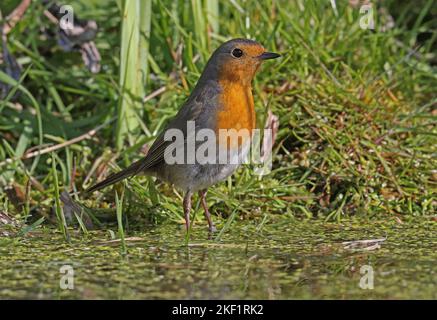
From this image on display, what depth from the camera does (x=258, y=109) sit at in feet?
16.4

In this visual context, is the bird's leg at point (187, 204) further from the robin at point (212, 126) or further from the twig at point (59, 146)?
the twig at point (59, 146)

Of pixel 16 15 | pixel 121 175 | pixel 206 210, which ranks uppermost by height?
pixel 16 15

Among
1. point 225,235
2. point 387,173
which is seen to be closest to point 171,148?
point 225,235

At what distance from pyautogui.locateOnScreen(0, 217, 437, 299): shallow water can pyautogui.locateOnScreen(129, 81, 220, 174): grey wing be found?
1.12 ft

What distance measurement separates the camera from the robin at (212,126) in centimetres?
418

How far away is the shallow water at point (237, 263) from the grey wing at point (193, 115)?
13.4 inches

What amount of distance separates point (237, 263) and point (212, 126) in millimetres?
855

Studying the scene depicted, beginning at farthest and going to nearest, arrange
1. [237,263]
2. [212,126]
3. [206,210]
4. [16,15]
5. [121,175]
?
[16,15]
[121,175]
[206,210]
[212,126]
[237,263]

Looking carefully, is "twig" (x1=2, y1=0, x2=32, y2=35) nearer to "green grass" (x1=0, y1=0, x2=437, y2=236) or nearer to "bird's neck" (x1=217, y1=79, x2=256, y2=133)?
"green grass" (x1=0, y1=0, x2=437, y2=236)

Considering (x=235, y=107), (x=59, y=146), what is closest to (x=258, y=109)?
(x=235, y=107)

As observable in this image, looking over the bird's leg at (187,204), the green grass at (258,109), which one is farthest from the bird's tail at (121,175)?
the bird's leg at (187,204)

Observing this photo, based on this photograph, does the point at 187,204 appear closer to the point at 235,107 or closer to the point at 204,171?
the point at 204,171
